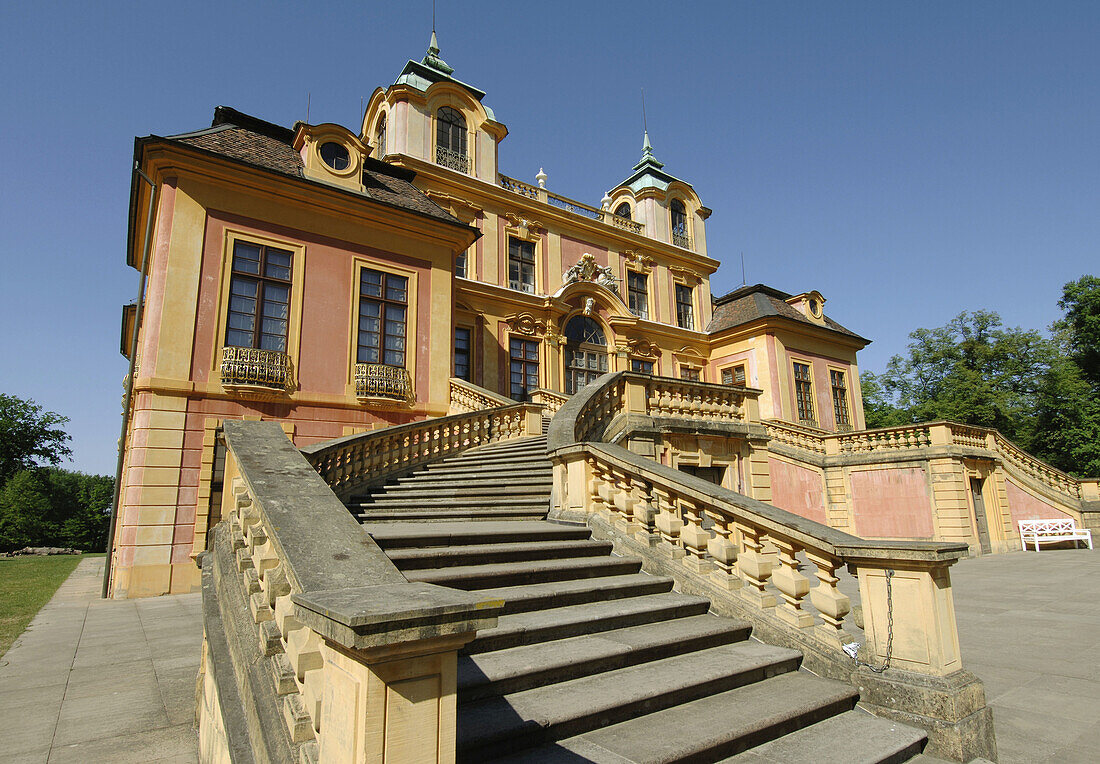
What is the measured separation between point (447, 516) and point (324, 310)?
26.4 feet

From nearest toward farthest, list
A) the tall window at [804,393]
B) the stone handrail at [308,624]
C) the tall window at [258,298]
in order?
the stone handrail at [308,624], the tall window at [258,298], the tall window at [804,393]

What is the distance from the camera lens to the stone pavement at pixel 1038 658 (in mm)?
3498

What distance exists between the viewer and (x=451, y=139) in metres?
20.5

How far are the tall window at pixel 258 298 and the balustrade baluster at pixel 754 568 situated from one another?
37.2 ft

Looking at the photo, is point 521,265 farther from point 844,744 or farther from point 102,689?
point 844,744

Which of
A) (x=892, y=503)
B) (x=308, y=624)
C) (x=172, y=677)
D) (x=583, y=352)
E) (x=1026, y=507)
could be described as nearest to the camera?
(x=308, y=624)

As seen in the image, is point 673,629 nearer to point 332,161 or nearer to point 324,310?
point 324,310

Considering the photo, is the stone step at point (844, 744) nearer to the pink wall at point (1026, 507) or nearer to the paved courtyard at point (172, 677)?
the paved courtyard at point (172, 677)

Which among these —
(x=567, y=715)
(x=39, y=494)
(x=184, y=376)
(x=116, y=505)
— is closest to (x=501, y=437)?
(x=184, y=376)

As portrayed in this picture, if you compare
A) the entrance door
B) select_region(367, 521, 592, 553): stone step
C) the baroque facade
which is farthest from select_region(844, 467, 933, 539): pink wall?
select_region(367, 521, 592, 553): stone step

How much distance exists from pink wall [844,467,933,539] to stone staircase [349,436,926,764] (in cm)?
1609

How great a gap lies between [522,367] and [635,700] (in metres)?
16.8

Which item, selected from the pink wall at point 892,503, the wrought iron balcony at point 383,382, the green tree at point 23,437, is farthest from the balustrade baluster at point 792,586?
the green tree at point 23,437

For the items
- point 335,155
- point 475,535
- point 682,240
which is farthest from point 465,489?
point 682,240
